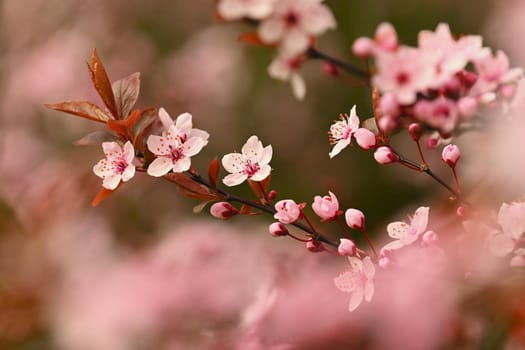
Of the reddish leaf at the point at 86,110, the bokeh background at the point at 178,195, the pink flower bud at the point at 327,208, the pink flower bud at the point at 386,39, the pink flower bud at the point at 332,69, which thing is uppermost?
the pink flower bud at the point at 386,39

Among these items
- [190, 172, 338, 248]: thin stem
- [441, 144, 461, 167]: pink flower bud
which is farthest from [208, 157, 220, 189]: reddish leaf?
[441, 144, 461, 167]: pink flower bud

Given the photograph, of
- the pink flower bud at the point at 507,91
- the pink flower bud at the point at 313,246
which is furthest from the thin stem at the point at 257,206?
the pink flower bud at the point at 507,91

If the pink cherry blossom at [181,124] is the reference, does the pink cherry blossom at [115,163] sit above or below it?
below

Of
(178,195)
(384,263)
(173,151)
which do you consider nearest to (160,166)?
(173,151)

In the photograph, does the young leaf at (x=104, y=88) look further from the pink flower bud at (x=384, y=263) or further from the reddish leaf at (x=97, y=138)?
the pink flower bud at (x=384, y=263)

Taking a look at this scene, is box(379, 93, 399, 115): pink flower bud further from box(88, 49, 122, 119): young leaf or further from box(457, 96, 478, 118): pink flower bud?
box(88, 49, 122, 119): young leaf

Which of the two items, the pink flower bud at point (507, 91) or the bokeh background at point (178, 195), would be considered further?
the bokeh background at point (178, 195)
